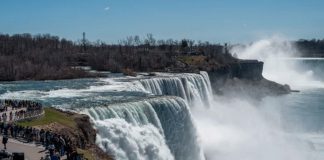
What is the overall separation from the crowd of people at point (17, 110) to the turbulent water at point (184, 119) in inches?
128

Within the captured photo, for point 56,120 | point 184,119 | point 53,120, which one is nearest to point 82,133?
point 56,120

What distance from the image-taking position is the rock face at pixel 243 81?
89.1 meters

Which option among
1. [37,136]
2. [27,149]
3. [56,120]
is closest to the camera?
[27,149]

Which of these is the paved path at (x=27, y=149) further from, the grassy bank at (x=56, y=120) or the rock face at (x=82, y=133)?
the grassy bank at (x=56, y=120)

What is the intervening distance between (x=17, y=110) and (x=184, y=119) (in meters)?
13.9

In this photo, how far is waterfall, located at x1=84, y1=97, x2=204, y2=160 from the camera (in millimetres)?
30969

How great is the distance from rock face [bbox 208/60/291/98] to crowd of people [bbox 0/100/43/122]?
53094 millimetres

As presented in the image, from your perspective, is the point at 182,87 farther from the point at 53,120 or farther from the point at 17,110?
the point at 53,120

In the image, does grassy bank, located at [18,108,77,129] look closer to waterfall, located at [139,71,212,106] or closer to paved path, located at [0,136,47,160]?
paved path, located at [0,136,47,160]

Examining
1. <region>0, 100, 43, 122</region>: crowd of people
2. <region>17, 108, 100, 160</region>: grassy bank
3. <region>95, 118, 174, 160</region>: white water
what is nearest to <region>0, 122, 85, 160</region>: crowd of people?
<region>17, 108, 100, 160</region>: grassy bank

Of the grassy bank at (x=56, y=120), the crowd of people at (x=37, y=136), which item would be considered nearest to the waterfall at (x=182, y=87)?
the grassy bank at (x=56, y=120)

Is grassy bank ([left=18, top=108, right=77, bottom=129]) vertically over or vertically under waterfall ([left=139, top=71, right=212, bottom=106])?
over

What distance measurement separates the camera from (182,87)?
201 ft

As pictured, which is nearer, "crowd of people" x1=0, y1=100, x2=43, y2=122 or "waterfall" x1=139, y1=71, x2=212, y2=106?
"crowd of people" x1=0, y1=100, x2=43, y2=122
